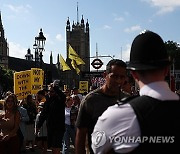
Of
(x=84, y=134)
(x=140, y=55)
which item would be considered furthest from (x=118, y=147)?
(x=84, y=134)

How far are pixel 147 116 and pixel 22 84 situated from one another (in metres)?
12.6

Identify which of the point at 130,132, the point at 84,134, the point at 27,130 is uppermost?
the point at 130,132

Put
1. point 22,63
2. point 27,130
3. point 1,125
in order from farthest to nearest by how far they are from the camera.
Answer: point 22,63
point 27,130
point 1,125

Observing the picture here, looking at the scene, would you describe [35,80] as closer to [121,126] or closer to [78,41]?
[121,126]

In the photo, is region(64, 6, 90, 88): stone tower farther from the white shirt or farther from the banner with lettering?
the white shirt

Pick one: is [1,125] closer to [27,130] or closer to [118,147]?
[27,130]

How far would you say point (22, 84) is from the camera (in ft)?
47.0

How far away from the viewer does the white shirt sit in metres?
1.95

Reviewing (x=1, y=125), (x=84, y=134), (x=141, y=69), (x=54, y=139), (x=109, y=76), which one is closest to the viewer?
(x=141, y=69)

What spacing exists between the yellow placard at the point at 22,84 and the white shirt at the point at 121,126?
12.1m

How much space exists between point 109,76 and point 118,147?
7.63ft

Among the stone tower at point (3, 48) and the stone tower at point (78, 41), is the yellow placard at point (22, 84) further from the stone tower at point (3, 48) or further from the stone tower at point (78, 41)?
the stone tower at point (78, 41)

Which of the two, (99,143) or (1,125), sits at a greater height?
(99,143)

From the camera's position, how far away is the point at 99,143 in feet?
6.75
